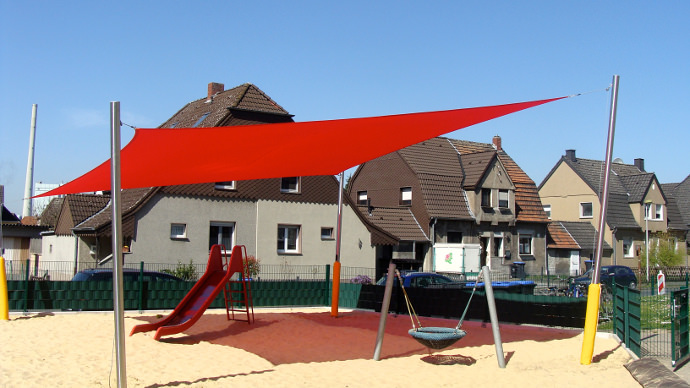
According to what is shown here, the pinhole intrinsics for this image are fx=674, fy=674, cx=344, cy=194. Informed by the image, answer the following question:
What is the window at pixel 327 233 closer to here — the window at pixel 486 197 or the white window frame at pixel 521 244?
the window at pixel 486 197

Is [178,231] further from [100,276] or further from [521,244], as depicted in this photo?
[521,244]

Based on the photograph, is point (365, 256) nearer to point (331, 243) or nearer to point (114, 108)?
point (331, 243)

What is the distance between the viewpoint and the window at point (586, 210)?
161 ft

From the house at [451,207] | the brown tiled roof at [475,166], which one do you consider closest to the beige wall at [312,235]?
the house at [451,207]

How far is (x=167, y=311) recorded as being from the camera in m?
16.9

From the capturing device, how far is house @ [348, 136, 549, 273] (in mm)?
35812

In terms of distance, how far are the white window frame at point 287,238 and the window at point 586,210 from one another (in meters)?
27.9

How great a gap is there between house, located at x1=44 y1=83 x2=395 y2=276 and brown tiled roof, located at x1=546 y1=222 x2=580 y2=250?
630 inches

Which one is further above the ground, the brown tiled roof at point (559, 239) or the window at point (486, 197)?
the window at point (486, 197)

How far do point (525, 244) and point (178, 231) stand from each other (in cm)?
2360

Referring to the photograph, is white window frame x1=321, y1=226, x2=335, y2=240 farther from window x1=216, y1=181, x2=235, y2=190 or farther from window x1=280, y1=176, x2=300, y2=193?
window x1=216, y1=181, x2=235, y2=190

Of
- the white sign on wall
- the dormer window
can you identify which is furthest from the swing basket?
the white sign on wall

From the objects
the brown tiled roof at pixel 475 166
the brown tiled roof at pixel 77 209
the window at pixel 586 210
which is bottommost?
the brown tiled roof at pixel 77 209

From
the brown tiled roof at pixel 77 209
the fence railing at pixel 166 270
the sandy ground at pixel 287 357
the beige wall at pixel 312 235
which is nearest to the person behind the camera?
the sandy ground at pixel 287 357
